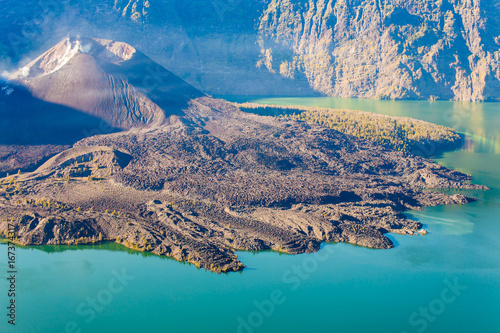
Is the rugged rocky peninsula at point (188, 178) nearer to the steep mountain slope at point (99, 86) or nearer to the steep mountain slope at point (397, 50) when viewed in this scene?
the steep mountain slope at point (99, 86)

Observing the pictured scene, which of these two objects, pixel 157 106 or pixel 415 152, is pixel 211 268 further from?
pixel 415 152

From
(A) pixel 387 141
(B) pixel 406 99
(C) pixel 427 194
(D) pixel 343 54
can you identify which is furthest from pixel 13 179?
(D) pixel 343 54

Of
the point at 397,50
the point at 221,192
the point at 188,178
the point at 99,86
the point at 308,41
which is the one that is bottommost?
the point at 221,192

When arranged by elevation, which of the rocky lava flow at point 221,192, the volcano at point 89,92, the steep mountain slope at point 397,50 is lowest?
the rocky lava flow at point 221,192

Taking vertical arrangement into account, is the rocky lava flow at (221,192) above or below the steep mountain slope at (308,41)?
below

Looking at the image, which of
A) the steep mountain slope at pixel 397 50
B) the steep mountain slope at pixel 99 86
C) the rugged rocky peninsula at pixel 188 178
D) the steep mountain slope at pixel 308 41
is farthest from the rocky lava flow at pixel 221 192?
the steep mountain slope at pixel 308 41

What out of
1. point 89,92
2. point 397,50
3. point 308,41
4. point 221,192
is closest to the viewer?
point 221,192

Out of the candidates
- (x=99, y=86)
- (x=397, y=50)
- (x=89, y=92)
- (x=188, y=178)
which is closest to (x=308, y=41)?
(x=397, y=50)

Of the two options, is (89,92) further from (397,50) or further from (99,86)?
(397,50)
